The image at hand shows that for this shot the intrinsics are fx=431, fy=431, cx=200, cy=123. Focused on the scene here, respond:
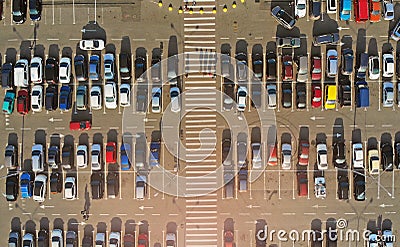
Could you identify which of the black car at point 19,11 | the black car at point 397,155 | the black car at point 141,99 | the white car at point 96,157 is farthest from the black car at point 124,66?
the black car at point 397,155

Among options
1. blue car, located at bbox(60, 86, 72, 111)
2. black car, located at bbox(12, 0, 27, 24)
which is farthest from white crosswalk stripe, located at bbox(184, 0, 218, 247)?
black car, located at bbox(12, 0, 27, 24)

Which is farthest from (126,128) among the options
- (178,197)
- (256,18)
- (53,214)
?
(256,18)

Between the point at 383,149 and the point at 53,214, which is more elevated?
the point at 383,149

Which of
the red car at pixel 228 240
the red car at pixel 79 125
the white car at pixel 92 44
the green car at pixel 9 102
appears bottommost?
the red car at pixel 228 240

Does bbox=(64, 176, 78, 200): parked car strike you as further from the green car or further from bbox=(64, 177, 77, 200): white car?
the green car

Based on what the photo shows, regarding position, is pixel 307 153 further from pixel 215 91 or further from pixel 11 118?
pixel 11 118

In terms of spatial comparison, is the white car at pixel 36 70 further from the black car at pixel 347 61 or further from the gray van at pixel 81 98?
the black car at pixel 347 61
